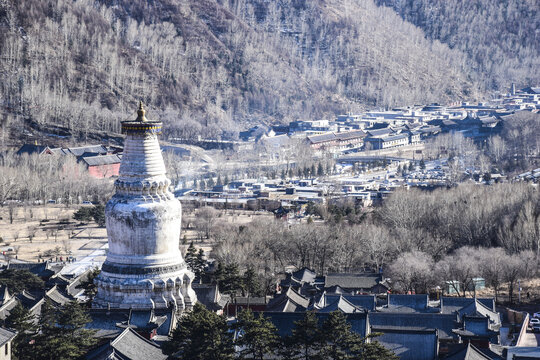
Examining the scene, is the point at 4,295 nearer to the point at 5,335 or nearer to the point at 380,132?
the point at 5,335

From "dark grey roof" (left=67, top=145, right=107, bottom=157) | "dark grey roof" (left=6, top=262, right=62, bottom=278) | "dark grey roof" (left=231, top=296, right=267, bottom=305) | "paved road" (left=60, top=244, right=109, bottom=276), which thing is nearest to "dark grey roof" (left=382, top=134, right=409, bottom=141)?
"dark grey roof" (left=67, top=145, right=107, bottom=157)

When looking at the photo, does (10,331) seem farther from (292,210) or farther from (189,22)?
(189,22)

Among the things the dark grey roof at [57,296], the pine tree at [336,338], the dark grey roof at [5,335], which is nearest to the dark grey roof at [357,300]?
the dark grey roof at [57,296]

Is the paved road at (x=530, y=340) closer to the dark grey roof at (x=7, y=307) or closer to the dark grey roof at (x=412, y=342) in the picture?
the dark grey roof at (x=412, y=342)

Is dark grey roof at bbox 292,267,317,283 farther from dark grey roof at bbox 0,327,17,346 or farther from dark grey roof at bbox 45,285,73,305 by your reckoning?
dark grey roof at bbox 0,327,17,346

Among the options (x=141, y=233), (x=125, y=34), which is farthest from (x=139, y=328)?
(x=125, y=34)

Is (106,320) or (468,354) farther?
(106,320)

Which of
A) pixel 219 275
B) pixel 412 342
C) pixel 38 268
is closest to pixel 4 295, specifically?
pixel 219 275
